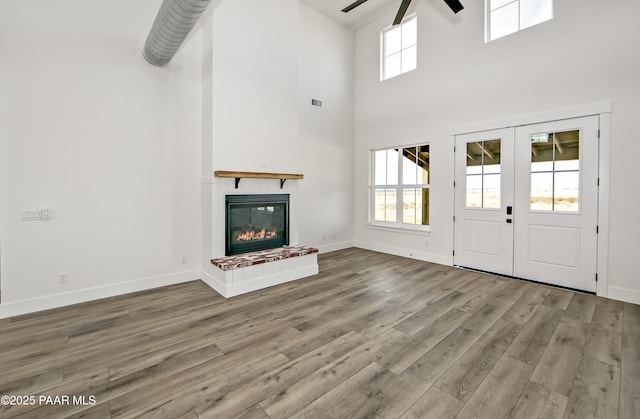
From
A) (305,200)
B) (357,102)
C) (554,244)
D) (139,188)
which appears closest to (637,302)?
(554,244)

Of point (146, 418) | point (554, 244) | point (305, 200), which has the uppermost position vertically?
point (305, 200)

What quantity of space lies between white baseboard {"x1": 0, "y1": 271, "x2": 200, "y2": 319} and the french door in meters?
4.45

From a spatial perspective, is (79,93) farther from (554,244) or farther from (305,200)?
(554,244)

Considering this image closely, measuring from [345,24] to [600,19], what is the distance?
4.21 meters

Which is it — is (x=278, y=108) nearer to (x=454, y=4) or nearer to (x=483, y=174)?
(x=454, y=4)

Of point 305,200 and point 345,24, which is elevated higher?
point 345,24

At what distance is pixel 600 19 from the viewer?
347 cm

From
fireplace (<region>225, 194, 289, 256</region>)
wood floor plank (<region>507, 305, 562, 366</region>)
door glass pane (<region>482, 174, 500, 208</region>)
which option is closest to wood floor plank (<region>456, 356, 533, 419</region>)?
wood floor plank (<region>507, 305, 562, 366</region>)

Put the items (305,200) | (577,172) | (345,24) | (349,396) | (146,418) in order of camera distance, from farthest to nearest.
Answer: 1. (345,24)
2. (305,200)
3. (577,172)
4. (349,396)
5. (146,418)

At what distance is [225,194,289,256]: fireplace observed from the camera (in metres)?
4.06

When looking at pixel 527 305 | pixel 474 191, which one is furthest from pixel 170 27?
pixel 527 305

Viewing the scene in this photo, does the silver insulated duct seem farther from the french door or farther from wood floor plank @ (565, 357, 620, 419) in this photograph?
the french door

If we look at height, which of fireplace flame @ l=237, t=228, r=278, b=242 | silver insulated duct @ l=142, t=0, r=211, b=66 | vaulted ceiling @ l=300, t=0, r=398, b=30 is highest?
vaulted ceiling @ l=300, t=0, r=398, b=30

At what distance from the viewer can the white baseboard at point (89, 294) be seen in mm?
3020
